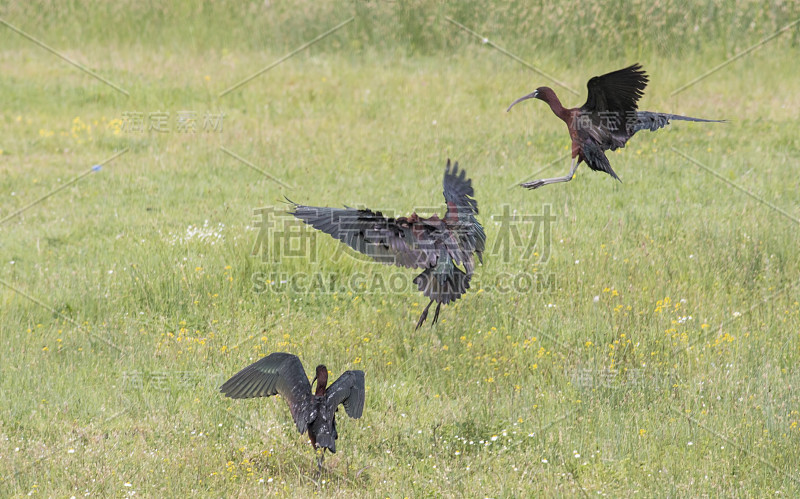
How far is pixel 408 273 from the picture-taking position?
27.1 ft

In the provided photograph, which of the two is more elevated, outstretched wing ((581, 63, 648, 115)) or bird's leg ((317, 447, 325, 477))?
outstretched wing ((581, 63, 648, 115))

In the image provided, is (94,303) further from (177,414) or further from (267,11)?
(267,11)

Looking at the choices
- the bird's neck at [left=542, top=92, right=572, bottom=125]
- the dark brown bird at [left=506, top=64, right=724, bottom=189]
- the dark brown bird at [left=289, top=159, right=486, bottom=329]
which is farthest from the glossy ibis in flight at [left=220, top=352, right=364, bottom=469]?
the bird's neck at [left=542, top=92, right=572, bottom=125]

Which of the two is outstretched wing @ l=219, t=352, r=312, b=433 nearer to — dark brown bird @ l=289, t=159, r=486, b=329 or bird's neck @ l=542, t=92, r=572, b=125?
dark brown bird @ l=289, t=159, r=486, b=329

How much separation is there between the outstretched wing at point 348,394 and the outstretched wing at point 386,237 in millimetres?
787

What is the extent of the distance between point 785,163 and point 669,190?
182 cm

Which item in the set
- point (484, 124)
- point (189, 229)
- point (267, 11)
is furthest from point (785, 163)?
point (267, 11)

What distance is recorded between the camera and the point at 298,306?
7.68 meters

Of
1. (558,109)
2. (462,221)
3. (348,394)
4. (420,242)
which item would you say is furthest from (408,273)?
(558,109)

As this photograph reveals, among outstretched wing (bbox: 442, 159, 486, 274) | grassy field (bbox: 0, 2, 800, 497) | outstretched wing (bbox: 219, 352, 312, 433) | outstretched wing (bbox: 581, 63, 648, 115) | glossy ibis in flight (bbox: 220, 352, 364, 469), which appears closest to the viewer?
outstretched wing (bbox: 581, 63, 648, 115)

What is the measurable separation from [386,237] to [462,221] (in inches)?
23.2

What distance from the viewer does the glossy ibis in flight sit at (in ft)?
16.9

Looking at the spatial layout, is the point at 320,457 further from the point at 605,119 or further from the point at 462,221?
the point at 605,119

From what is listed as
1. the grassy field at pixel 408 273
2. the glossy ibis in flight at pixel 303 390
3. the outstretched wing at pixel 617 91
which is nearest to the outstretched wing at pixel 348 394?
the glossy ibis in flight at pixel 303 390
